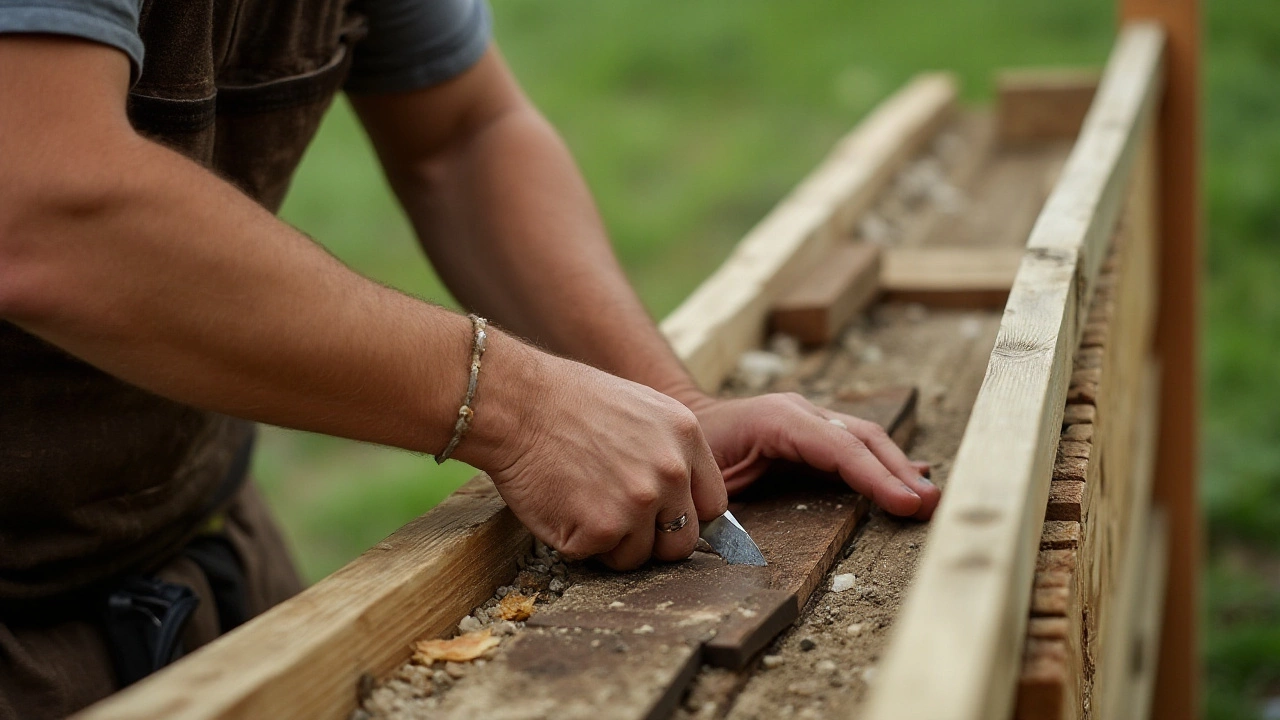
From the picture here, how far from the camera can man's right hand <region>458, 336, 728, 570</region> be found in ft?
4.58

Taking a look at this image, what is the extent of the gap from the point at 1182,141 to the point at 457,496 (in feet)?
8.69

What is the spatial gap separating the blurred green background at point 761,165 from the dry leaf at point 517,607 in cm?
306

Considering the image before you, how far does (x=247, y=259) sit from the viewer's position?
119cm

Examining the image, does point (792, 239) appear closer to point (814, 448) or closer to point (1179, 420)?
point (814, 448)

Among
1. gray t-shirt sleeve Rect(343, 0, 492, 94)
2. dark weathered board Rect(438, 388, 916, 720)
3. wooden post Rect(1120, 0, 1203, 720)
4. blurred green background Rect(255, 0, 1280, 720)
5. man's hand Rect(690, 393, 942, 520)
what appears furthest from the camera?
Result: blurred green background Rect(255, 0, 1280, 720)

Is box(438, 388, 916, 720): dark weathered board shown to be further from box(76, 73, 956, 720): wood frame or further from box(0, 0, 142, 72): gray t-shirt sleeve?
box(0, 0, 142, 72): gray t-shirt sleeve

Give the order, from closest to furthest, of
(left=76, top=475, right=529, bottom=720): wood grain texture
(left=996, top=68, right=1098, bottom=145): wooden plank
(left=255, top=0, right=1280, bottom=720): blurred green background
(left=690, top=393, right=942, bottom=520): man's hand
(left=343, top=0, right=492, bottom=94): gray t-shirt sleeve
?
1. (left=76, top=475, right=529, bottom=720): wood grain texture
2. (left=690, top=393, right=942, bottom=520): man's hand
3. (left=343, top=0, right=492, bottom=94): gray t-shirt sleeve
4. (left=996, top=68, right=1098, bottom=145): wooden plank
5. (left=255, top=0, right=1280, bottom=720): blurred green background

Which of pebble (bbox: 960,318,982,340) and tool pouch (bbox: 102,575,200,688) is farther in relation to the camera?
pebble (bbox: 960,318,982,340)

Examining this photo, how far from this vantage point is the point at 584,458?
1403 millimetres

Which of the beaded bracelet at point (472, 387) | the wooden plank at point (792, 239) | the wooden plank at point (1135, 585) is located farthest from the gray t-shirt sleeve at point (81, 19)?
the wooden plank at point (1135, 585)

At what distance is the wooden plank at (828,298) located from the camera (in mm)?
2430

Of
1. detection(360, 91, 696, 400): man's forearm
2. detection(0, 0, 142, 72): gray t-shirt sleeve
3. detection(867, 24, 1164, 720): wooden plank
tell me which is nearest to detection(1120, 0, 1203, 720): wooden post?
detection(867, 24, 1164, 720): wooden plank

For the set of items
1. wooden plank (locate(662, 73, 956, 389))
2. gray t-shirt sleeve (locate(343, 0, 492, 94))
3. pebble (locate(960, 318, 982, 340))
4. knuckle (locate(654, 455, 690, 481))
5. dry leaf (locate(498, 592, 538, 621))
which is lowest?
pebble (locate(960, 318, 982, 340))

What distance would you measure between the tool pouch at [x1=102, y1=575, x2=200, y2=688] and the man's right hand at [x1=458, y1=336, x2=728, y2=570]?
2.21 ft
